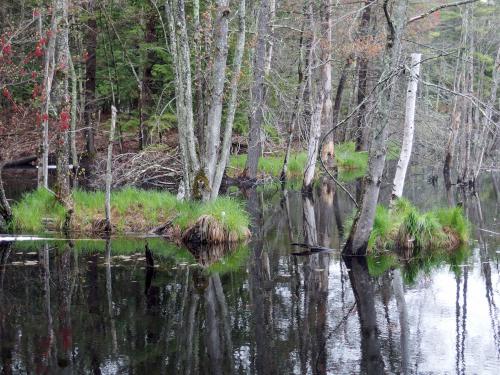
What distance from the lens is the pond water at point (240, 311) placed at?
20.5 ft

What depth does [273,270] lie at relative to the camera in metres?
10.3

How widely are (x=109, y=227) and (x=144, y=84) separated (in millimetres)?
14094

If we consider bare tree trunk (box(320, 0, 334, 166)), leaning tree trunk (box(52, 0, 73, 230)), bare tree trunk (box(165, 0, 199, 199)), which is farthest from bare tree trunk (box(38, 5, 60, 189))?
bare tree trunk (box(320, 0, 334, 166))

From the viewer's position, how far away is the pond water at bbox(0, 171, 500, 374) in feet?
20.5

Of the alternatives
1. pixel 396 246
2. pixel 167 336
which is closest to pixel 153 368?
pixel 167 336

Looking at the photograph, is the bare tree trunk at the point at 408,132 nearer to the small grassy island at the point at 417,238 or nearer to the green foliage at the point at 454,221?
the small grassy island at the point at 417,238

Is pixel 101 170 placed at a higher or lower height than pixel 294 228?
higher

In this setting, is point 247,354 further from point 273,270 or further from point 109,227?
point 109,227

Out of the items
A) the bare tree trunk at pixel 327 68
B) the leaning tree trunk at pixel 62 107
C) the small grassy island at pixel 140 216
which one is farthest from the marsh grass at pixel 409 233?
the leaning tree trunk at pixel 62 107

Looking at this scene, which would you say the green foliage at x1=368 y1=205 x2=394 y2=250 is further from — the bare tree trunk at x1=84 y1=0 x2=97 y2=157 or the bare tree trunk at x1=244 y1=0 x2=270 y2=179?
the bare tree trunk at x1=84 y1=0 x2=97 y2=157

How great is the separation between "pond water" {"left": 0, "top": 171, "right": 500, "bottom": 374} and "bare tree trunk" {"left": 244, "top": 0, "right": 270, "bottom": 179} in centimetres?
829

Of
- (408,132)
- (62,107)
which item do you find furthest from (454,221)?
(62,107)

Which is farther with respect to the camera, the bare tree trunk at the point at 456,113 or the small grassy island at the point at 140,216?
the bare tree trunk at the point at 456,113

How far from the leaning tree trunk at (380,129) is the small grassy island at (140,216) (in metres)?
2.74
